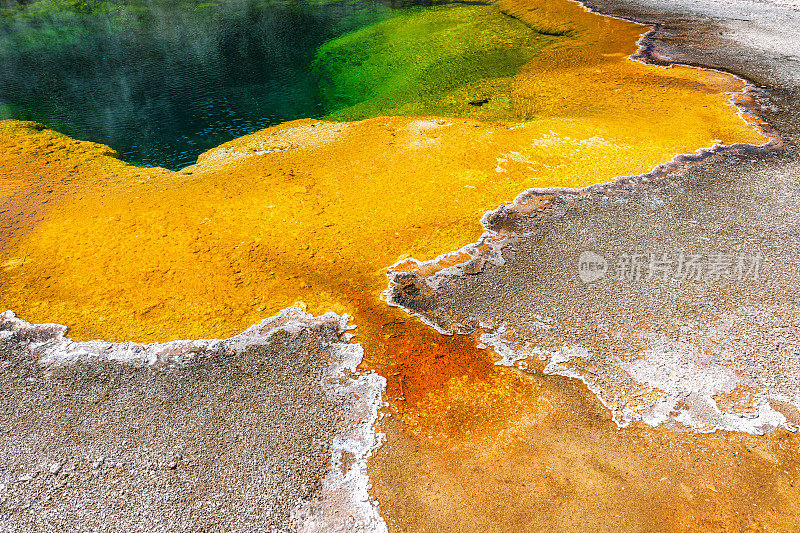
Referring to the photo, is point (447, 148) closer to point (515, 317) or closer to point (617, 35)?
point (515, 317)

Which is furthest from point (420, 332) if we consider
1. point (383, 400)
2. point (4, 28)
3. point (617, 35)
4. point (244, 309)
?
point (4, 28)

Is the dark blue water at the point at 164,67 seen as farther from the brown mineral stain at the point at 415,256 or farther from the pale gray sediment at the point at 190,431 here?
the pale gray sediment at the point at 190,431

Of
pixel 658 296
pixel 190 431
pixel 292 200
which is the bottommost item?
pixel 190 431

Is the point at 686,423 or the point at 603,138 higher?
the point at 603,138

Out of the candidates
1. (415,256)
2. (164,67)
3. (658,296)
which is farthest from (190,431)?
(164,67)

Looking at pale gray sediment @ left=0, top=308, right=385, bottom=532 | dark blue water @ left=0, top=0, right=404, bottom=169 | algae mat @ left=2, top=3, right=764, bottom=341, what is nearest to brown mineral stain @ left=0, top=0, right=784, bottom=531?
algae mat @ left=2, top=3, right=764, bottom=341

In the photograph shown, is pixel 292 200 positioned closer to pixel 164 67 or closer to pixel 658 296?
pixel 658 296

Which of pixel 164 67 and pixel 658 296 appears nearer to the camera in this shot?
pixel 658 296
